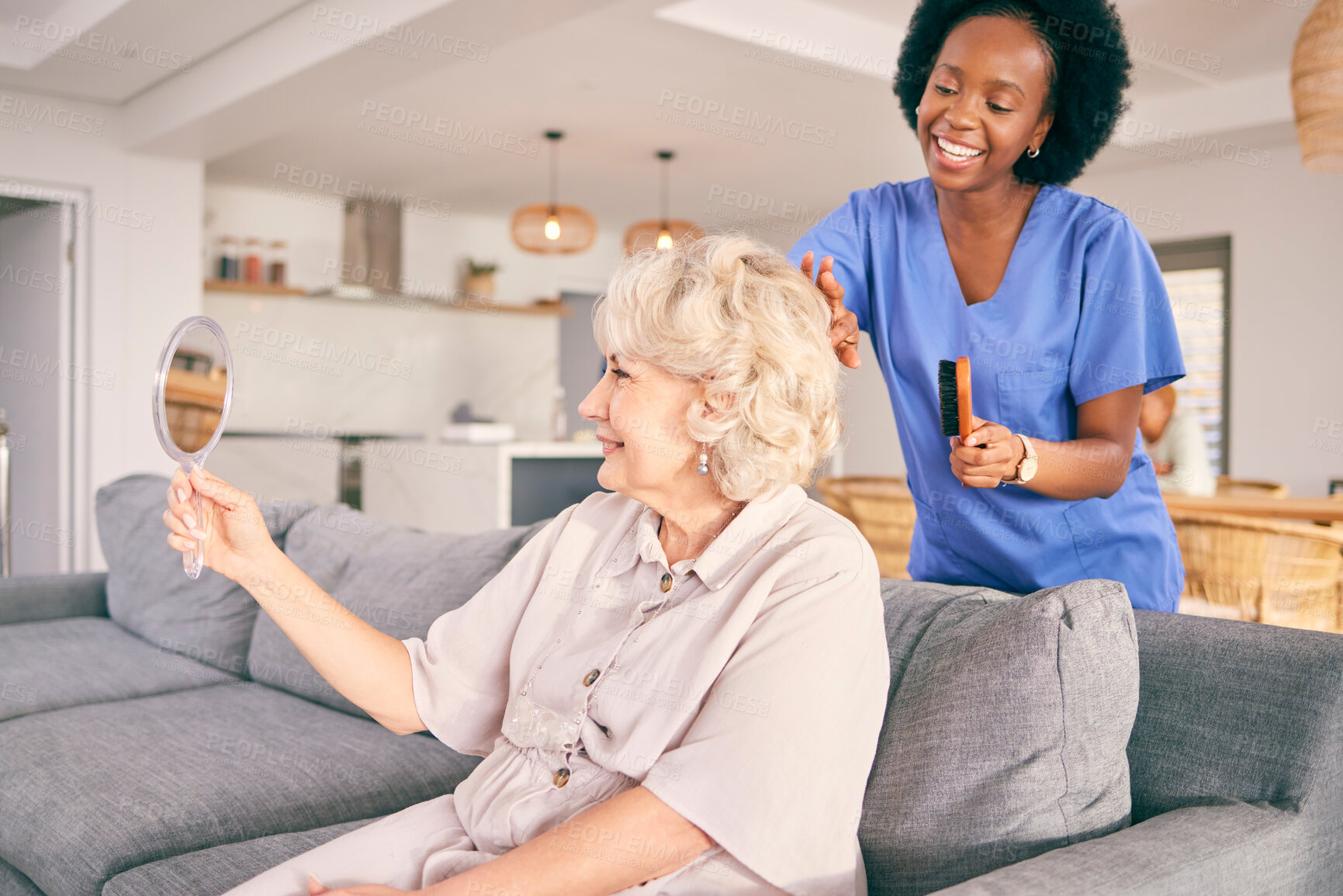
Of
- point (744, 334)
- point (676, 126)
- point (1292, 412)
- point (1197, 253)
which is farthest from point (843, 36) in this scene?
point (744, 334)

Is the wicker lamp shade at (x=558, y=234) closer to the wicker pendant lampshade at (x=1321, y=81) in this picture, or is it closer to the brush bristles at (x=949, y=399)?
the wicker pendant lampshade at (x=1321, y=81)

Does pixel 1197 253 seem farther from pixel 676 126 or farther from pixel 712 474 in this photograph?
pixel 712 474

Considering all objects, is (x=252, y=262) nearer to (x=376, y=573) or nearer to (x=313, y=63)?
(x=313, y=63)

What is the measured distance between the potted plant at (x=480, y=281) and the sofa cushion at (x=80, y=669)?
195 inches

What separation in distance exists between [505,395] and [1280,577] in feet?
19.9

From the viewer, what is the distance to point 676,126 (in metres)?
5.44

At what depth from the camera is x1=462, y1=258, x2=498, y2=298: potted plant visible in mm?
7641

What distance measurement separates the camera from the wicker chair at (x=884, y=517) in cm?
355

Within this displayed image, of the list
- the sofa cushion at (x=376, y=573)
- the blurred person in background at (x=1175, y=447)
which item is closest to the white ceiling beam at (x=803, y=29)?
A: the blurred person in background at (x=1175, y=447)

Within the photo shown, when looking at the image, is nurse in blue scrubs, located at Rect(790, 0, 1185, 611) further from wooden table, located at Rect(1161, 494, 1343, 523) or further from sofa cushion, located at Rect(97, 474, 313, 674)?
wooden table, located at Rect(1161, 494, 1343, 523)

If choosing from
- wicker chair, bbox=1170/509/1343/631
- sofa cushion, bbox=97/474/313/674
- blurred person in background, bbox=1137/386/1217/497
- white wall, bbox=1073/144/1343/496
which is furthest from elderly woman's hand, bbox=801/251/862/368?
white wall, bbox=1073/144/1343/496

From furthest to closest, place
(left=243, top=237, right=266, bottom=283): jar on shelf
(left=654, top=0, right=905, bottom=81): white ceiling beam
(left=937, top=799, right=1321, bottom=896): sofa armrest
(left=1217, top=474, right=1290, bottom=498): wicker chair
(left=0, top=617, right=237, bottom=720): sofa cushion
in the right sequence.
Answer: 1. (left=243, top=237, right=266, bottom=283): jar on shelf
2. (left=1217, top=474, right=1290, bottom=498): wicker chair
3. (left=654, top=0, right=905, bottom=81): white ceiling beam
4. (left=0, top=617, right=237, bottom=720): sofa cushion
5. (left=937, top=799, right=1321, bottom=896): sofa armrest

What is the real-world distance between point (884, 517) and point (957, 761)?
8.42 ft

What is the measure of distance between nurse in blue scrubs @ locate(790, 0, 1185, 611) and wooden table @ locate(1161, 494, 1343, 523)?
7.02 ft
